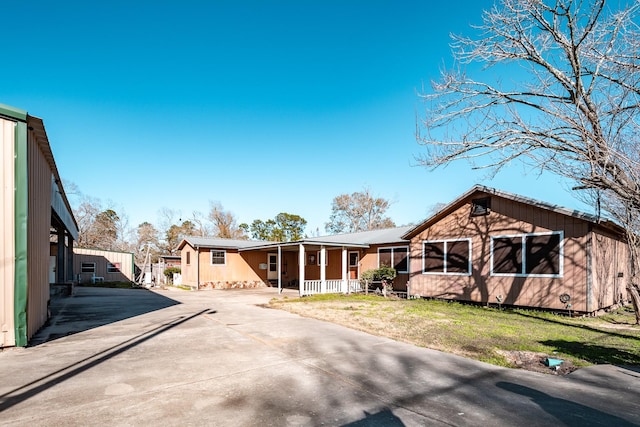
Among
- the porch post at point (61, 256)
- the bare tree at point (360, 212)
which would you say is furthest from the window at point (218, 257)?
the bare tree at point (360, 212)

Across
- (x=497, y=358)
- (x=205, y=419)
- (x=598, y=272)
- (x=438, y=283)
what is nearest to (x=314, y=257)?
(x=438, y=283)

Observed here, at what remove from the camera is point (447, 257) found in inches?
567

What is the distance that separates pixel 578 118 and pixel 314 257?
16122mm

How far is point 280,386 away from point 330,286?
12599mm

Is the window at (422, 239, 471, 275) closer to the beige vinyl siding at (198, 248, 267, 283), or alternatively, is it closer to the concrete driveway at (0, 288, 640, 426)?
the concrete driveway at (0, 288, 640, 426)

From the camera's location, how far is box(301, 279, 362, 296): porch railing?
16545mm

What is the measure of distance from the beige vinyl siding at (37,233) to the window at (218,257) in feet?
40.9

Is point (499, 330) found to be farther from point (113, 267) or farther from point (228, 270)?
point (113, 267)

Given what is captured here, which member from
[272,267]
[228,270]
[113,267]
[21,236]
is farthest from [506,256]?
[113,267]

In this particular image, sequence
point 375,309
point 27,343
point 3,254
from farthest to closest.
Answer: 1. point 375,309
2. point 27,343
3. point 3,254

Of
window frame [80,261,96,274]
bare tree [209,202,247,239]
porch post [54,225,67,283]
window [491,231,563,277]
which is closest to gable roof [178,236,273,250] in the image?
porch post [54,225,67,283]

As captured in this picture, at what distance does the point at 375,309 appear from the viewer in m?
12.1

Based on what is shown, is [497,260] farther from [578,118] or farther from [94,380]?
[94,380]

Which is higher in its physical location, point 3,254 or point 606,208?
point 606,208
